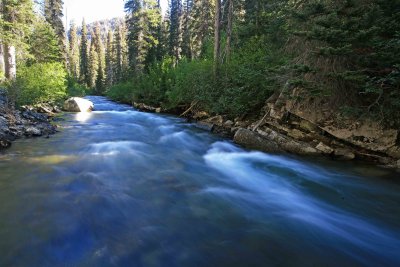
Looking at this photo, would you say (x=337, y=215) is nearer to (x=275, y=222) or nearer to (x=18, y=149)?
(x=275, y=222)

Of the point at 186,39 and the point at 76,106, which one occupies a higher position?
the point at 186,39

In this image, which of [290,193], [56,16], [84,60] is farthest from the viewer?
[84,60]

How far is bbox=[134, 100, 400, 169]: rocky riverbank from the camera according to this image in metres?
8.06

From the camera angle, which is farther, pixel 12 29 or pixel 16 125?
pixel 12 29

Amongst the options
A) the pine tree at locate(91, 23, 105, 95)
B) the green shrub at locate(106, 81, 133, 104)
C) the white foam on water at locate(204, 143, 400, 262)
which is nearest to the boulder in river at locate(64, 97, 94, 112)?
the green shrub at locate(106, 81, 133, 104)

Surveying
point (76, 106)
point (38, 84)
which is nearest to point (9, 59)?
point (38, 84)

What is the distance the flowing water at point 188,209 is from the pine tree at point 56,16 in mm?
33503

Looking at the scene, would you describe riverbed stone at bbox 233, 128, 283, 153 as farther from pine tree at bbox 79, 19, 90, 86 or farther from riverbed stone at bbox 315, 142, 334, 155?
pine tree at bbox 79, 19, 90, 86

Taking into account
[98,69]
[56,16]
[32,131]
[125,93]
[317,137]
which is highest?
[56,16]

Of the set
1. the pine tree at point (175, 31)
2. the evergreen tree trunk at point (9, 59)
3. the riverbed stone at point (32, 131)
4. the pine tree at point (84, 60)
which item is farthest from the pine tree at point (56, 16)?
the riverbed stone at point (32, 131)

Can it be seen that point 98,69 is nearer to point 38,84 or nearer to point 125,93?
point 125,93

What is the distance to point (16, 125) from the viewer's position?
1002 centimetres

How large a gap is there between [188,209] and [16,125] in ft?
26.0

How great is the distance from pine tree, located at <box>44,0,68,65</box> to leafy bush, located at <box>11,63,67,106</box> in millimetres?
22802
